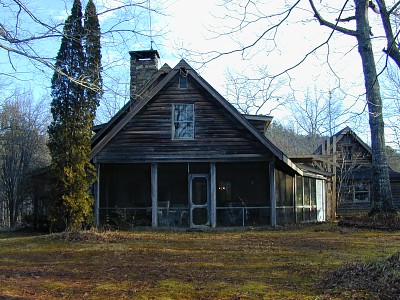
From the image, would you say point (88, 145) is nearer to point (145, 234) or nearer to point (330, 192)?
point (145, 234)

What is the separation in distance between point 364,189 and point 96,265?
3112 cm

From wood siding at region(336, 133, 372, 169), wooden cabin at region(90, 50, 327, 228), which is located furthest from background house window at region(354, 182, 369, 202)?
wooden cabin at region(90, 50, 327, 228)

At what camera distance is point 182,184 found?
768 inches

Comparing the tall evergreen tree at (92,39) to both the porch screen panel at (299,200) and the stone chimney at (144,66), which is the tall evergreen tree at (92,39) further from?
the porch screen panel at (299,200)

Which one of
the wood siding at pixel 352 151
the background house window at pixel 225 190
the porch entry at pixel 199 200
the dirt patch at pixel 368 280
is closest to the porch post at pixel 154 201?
the porch entry at pixel 199 200

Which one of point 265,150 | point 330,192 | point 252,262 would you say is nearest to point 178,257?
point 252,262

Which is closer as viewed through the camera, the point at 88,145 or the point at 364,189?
the point at 88,145

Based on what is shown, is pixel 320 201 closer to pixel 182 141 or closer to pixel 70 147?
pixel 182 141

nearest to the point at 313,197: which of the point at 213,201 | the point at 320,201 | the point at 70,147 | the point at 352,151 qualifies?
the point at 320,201

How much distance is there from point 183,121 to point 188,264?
8.77m

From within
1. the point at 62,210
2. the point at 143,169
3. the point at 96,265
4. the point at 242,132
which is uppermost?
the point at 242,132

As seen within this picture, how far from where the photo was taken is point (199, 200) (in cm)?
1812

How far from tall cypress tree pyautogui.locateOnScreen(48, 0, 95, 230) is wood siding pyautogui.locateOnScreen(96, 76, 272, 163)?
1933 mm

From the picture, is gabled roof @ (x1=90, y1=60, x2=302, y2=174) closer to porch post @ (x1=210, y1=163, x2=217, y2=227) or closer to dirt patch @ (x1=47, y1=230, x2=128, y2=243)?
porch post @ (x1=210, y1=163, x2=217, y2=227)
